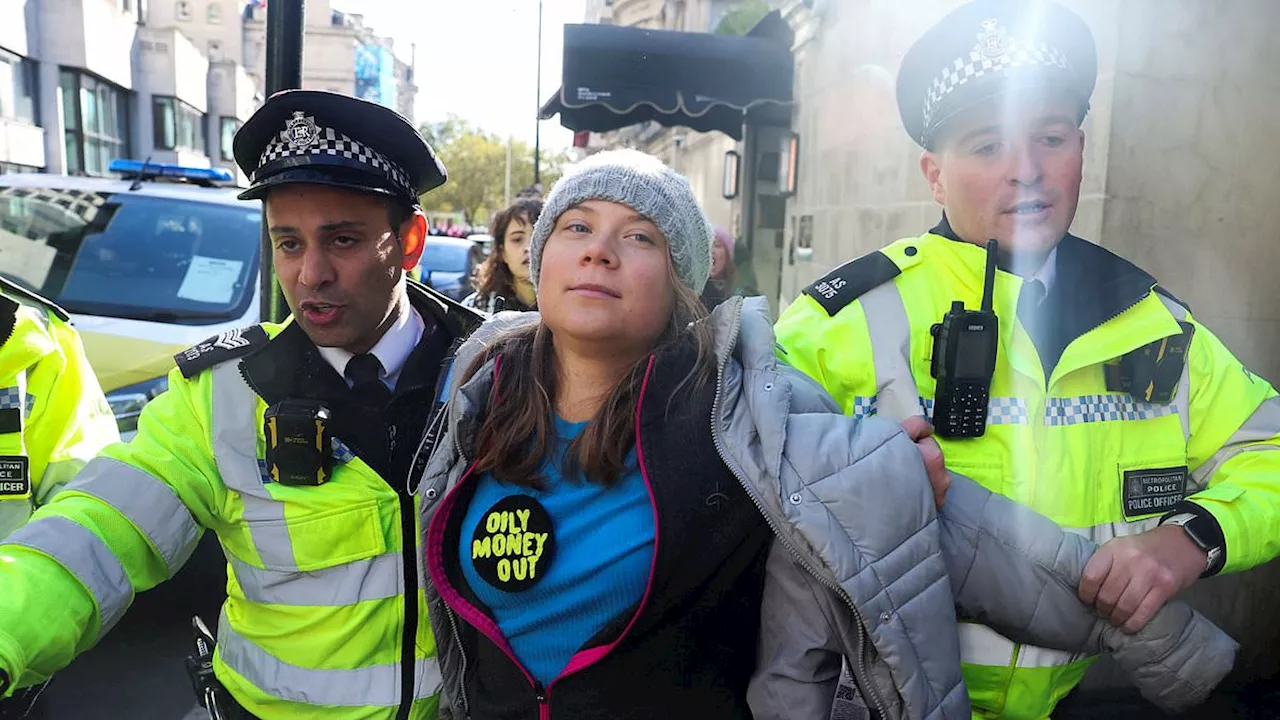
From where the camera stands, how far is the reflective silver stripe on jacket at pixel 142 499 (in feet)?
5.27

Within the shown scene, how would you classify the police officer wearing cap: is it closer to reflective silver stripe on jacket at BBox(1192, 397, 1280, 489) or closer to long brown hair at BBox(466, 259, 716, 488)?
long brown hair at BBox(466, 259, 716, 488)

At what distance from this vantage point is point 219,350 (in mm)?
1798

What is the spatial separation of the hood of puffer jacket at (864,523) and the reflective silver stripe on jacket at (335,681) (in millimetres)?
735

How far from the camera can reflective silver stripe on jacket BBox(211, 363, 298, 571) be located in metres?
1.71

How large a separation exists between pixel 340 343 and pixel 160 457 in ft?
1.30

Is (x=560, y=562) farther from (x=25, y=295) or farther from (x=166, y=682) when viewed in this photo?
(x=166, y=682)

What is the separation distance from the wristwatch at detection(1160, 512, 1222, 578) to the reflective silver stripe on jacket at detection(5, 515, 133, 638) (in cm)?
182

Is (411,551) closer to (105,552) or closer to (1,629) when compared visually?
(105,552)

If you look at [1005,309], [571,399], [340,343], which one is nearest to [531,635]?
[571,399]

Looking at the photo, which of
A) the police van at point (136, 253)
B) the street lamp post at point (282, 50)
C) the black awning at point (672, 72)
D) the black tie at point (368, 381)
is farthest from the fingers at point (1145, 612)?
the black awning at point (672, 72)

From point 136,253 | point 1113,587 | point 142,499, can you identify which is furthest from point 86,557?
point 136,253

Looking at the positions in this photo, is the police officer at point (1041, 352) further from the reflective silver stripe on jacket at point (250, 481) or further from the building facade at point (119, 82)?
the building facade at point (119, 82)

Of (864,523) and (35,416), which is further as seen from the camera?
(35,416)

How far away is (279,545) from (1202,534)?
5.49 ft
